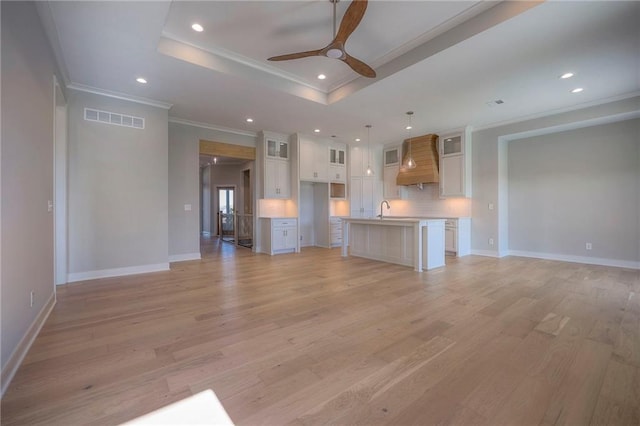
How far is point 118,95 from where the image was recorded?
4.38 m

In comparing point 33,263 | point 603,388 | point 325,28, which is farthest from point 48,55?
point 603,388

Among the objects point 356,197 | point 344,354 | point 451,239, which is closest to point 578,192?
point 451,239

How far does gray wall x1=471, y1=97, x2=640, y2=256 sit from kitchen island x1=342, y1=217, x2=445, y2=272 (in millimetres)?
1951

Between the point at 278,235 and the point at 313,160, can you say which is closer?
the point at 278,235

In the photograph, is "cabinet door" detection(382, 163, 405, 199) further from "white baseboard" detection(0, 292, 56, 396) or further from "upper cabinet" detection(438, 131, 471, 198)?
"white baseboard" detection(0, 292, 56, 396)

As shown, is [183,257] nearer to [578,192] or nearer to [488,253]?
[488,253]

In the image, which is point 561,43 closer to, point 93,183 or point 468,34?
point 468,34

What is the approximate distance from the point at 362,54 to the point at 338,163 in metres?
4.11

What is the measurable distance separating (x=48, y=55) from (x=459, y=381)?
4.86 meters

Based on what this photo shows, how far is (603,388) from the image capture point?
163cm

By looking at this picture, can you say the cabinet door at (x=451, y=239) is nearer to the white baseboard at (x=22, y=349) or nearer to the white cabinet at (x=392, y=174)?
the white cabinet at (x=392, y=174)

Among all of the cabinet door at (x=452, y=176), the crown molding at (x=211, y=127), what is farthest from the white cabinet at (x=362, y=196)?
the crown molding at (x=211, y=127)

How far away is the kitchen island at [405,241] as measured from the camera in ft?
15.4

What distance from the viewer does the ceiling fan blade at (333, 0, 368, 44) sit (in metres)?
2.35
